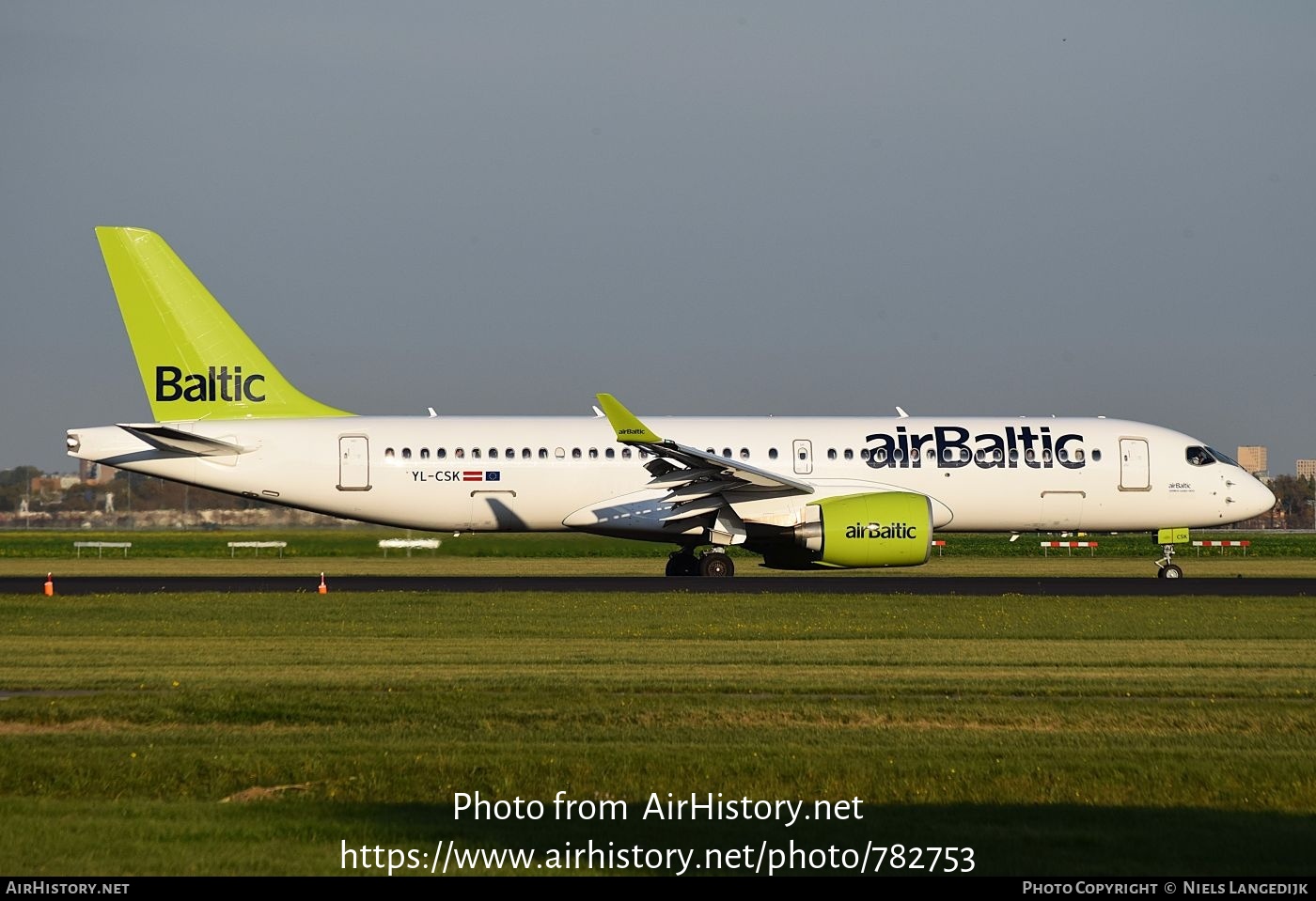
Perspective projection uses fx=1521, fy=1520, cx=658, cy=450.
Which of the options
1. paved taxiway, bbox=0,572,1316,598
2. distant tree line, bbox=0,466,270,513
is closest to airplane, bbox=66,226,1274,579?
paved taxiway, bbox=0,572,1316,598

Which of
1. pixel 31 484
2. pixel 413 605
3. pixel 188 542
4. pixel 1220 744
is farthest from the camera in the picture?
pixel 31 484

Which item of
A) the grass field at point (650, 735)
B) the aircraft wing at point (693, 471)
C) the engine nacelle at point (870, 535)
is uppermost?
the aircraft wing at point (693, 471)

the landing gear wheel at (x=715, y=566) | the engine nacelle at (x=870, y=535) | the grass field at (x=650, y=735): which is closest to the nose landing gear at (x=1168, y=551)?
the engine nacelle at (x=870, y=535)

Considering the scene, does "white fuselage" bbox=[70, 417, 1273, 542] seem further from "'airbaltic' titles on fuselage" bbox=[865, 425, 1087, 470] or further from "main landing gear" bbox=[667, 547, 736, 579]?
"main landing gear" bbox=[667, 547, 736, 579]

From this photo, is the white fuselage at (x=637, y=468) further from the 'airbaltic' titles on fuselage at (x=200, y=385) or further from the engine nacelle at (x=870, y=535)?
the engine nacelle at (x=870, y=535)

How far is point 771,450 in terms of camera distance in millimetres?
31859

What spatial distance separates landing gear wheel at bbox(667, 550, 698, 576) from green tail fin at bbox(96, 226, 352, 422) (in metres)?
8.93

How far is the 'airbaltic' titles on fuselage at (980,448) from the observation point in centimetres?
3209

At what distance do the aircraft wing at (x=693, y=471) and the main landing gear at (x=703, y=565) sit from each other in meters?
1.26

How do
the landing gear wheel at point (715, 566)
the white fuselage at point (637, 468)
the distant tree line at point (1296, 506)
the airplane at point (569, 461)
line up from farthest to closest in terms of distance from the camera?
1. the distant tree line at point (1296, 506)
2. the landing gear wheel at point (715, 566)
3. the white fuselage at point (637, 468)
4. the airplane at point (569, 461)

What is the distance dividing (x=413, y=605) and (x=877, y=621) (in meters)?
7.02

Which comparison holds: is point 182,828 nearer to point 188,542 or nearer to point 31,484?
point 188,542

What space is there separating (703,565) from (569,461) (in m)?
3.52
